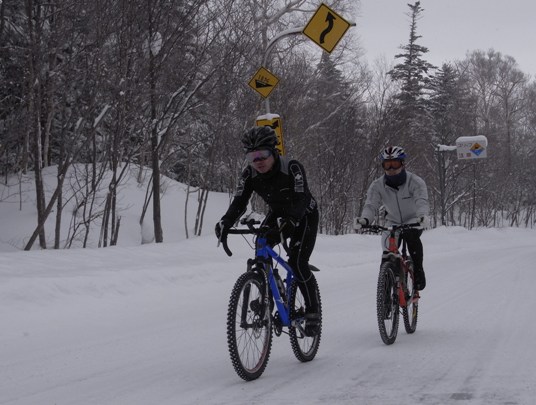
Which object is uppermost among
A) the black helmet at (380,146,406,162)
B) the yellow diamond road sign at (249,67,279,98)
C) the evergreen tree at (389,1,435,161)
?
the evergreen tree at (389,1,435,161)

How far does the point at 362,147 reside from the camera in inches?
1264

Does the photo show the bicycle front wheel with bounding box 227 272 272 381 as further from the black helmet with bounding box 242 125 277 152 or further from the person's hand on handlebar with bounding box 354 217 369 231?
the person's hand on handlebar with bounding box 354 217 369 231

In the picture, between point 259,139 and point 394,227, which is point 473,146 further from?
point 259,139

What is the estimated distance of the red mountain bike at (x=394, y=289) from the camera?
6.12m

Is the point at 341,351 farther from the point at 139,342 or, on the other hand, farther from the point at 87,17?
the point at 87,17

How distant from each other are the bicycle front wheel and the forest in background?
9299 mm

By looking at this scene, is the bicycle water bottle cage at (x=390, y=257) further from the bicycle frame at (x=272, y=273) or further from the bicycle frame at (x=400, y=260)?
the bicycle frame at (x=272, y=273)

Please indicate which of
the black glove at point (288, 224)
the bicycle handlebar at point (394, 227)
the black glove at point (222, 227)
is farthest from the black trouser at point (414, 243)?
the black glove at point (222, 227)

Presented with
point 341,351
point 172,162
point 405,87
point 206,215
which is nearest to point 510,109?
point 405,87

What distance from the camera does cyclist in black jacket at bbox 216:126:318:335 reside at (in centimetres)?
488

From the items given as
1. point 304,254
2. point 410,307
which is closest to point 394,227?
point 410,307

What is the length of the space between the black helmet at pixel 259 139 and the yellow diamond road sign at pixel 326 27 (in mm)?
6814

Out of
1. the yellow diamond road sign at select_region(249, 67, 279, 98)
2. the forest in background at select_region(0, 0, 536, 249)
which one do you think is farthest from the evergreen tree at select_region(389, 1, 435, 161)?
the yellow diamond road sign at select_region(249, 67, 279, 98)

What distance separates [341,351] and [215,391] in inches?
69.3
